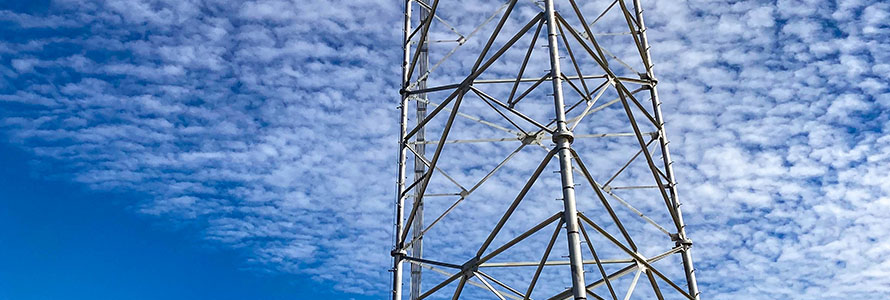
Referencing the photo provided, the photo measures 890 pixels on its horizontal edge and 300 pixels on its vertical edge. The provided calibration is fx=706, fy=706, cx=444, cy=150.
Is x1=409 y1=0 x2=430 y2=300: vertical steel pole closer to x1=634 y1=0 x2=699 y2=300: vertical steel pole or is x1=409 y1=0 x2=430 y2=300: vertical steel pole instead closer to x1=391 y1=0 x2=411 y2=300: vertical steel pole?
x1=391 y1=0 x2=411 y2=300: vertical steel pole

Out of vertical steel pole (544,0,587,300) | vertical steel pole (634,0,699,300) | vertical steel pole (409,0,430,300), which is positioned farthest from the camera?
vertical steel pole (409,0,430,300)

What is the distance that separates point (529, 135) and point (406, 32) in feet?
16.9

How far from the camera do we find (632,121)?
51.0ft

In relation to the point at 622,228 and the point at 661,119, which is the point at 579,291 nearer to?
the point at 622,228

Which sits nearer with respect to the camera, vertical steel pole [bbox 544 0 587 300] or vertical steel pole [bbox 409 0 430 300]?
vertical steel pole [bbox 544 0 587 300]

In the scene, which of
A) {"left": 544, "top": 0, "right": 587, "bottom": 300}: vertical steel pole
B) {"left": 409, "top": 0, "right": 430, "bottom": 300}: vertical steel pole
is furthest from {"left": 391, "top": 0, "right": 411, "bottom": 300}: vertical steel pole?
{"left": 544, "top": 0, "right": 587, "bottom": 300}: vertical steel pole

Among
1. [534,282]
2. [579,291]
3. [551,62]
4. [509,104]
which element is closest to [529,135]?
[509,104]

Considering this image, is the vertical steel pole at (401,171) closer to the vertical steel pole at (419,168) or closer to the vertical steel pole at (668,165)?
the vertical steel pole at (419,168)

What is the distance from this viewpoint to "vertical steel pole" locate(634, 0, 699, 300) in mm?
15961

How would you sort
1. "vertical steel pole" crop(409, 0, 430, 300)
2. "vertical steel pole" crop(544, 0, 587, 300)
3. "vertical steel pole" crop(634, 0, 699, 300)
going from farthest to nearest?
1. "vertical steel pole" crop(409, 0, 430, 300)
2. "vertical steel pole" crop(634, 0, 699, 300)
3. "vertical steel pole" crop(544, 0, 587, 300)

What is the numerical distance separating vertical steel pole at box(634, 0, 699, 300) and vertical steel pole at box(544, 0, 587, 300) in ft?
Result: 15.2

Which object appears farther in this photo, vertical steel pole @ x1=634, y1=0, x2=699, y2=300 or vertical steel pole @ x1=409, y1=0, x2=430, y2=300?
vertical steel pole @ x1=409, y1=0, x2=430, y2=300

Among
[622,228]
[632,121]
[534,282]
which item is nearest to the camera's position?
[534,282]

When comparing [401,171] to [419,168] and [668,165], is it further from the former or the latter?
[668,165]
